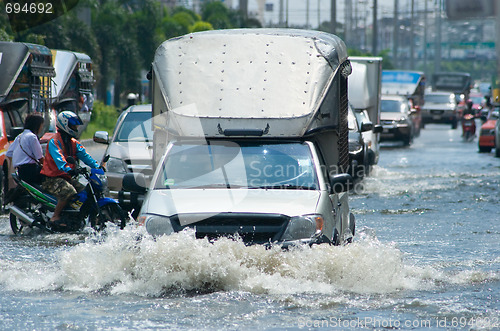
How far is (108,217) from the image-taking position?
469 inches

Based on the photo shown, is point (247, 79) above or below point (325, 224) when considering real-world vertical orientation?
above

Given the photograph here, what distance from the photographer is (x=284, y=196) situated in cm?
892

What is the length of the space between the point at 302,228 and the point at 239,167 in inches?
45.6

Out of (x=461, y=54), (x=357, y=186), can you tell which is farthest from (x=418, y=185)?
(x=461, y=54)

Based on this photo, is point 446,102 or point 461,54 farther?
point 461,54

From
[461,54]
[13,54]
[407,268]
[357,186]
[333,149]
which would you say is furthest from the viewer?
[461,54]

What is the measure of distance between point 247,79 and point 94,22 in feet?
131

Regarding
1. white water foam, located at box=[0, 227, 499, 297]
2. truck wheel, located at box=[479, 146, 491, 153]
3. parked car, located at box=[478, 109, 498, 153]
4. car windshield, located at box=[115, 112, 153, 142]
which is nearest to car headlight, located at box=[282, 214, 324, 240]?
white water foam, located at box=[0, 227, 499, 297]

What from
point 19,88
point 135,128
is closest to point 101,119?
point 19,88

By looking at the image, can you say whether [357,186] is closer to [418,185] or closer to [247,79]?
[418,185]

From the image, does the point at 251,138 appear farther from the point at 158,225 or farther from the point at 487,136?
the point at 487,136

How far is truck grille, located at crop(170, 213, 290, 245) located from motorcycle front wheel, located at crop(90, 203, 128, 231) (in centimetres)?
348

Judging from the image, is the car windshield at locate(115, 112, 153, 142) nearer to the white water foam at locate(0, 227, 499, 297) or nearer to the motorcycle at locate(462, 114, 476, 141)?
the white water foam at locate(0, 227, 499, 297)

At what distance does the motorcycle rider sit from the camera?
11.9 meters
